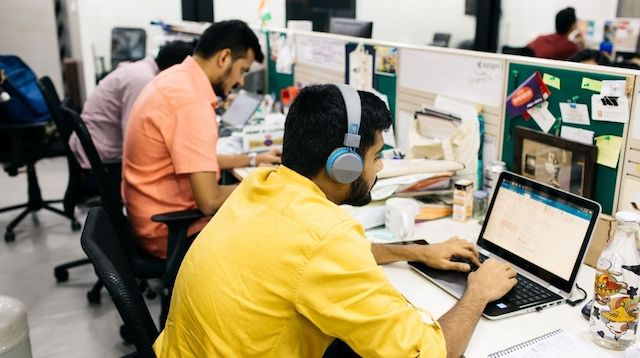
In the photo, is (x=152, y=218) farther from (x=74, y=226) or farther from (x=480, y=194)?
(x=74, y=226)

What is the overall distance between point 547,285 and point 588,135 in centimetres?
44

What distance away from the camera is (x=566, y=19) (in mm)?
4324

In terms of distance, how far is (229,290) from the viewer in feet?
3.34

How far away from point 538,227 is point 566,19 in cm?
343

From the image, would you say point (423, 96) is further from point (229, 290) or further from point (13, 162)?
point (13, 162)

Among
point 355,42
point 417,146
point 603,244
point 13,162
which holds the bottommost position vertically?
point 13,162

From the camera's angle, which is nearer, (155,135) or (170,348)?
(170,348)

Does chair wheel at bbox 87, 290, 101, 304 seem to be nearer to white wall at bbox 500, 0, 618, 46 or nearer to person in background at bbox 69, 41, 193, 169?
person in background at bbox 69, 41, 193, 169

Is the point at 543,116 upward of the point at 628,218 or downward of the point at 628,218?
upward

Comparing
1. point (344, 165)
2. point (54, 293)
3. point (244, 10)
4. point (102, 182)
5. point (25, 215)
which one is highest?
point (244, 10)

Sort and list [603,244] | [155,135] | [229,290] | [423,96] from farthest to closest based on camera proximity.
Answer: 1. [423,96]
2. [155,135]
3. [603,244]
4. [229,290]

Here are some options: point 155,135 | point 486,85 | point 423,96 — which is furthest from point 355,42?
point 155,135

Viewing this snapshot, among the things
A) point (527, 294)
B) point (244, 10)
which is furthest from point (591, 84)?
point (244, 10)

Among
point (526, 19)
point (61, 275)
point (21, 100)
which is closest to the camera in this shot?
point (61, 275)
